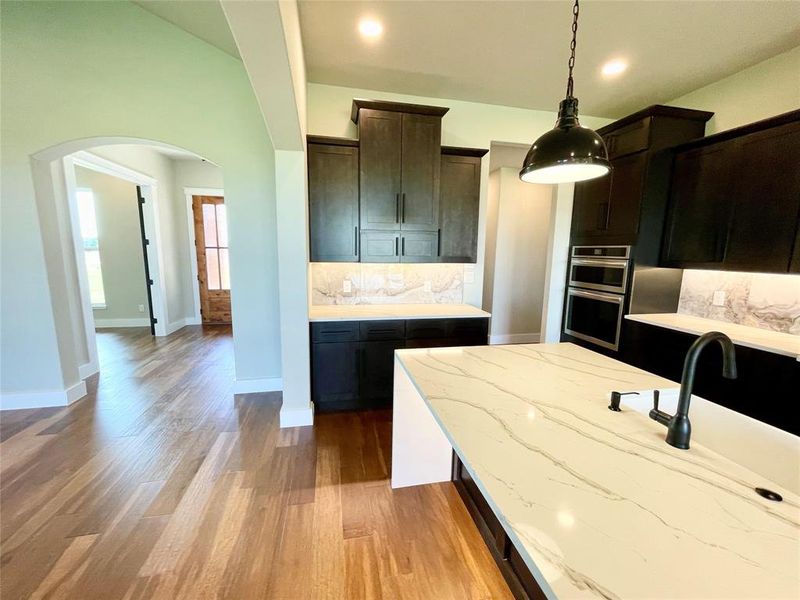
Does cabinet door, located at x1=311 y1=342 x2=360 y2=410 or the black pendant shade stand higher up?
the black pendant shade

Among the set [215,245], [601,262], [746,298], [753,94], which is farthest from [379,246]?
[215,245]

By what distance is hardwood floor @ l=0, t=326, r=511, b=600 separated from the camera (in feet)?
4.74

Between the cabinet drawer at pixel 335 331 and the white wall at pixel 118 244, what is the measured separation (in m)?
4.59

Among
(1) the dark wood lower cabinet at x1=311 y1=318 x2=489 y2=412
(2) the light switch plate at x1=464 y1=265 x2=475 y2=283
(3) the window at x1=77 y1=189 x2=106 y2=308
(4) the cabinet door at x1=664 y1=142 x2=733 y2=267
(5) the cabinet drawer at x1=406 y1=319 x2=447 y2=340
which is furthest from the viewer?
(3) the window at x1=77 y1=189 x2=106 y2=308

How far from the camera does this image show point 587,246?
3.36m

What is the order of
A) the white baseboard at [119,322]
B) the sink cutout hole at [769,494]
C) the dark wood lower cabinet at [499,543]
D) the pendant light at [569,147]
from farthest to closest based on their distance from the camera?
the white baseboard at [119,322] → the pendant light at [569,147] → the dark wood lower cabinet at [499,543] → the sink cutout hole at [769,494]

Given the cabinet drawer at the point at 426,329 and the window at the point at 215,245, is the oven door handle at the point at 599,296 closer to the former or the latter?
the cabinet drawer at the point at 426,329

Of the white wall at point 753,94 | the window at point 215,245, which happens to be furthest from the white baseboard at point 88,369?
the white wall at point 753,94

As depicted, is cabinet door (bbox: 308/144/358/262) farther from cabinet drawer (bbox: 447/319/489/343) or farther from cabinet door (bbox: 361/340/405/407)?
cabinet drawer (bbox: 447/319/489/343)

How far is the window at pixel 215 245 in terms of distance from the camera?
5.86m

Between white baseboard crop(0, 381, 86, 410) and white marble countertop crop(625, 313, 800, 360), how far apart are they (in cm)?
516

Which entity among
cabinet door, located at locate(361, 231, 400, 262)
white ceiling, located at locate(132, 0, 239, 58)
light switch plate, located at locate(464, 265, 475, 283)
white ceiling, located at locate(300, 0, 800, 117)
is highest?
Result: white ceiling, located at locate(132, 0, 239, 58)

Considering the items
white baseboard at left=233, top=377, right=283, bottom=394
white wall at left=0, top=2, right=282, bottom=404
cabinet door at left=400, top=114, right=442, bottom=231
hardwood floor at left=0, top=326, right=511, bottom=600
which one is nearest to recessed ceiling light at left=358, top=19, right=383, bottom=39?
cabinet door at left=400, top=114, right=442, bottom=231

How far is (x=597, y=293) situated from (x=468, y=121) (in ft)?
7.21
